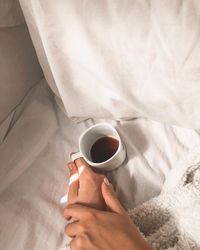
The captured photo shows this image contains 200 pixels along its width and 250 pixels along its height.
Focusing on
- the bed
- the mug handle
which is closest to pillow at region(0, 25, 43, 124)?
the bed

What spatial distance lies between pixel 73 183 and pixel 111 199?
11 cm

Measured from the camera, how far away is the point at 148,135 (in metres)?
0.83

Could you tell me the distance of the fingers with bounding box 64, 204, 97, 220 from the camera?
691 mm

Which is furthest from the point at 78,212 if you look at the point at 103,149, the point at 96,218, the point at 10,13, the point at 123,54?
the point at 10,13

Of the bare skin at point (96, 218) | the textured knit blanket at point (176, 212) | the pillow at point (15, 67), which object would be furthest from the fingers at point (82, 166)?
the pillow at point (15, 67)

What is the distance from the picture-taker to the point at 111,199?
28.1 inches

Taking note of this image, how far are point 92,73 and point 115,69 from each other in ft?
Result: 0.20

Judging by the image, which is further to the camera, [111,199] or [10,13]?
[10,13]

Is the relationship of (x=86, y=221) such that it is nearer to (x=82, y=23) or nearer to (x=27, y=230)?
(x=27, y=230)

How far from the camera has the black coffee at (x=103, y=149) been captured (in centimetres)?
81

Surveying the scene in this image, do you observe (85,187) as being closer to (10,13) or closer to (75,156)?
(75,156)

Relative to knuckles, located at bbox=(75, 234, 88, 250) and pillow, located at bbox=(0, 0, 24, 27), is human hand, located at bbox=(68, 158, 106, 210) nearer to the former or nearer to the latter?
knuckles, located at bbox=(75, 234, 88, 250)

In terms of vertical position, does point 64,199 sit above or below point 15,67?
below

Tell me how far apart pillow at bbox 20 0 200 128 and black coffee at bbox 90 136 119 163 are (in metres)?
0.06
